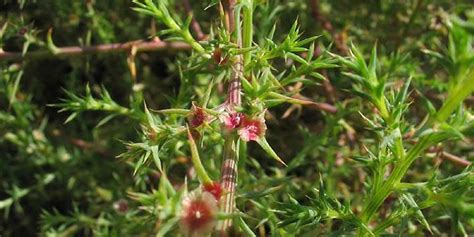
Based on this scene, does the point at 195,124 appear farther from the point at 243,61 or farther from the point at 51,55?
the point at 51,55

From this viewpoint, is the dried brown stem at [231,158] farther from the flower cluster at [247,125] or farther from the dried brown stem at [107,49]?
the dried brown stem at [107,49]

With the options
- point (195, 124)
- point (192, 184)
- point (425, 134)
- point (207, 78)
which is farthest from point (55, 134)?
point (425, 134)

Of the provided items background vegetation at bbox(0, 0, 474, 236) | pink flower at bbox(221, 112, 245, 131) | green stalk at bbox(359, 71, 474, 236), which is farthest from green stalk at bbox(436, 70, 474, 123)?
pink flower at bbox(221, 112, 245, 131)

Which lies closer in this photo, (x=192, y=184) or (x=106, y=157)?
(x=192, y=184)

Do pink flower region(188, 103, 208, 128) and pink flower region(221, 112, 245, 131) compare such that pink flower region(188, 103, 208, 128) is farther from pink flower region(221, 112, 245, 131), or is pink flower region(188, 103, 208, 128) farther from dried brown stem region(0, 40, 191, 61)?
dried brown stem region(0, 40, 191, 61)

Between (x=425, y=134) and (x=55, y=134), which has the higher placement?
(x=425, y=134)

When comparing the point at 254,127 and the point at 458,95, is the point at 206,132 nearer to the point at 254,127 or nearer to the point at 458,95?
the point at 254,127
